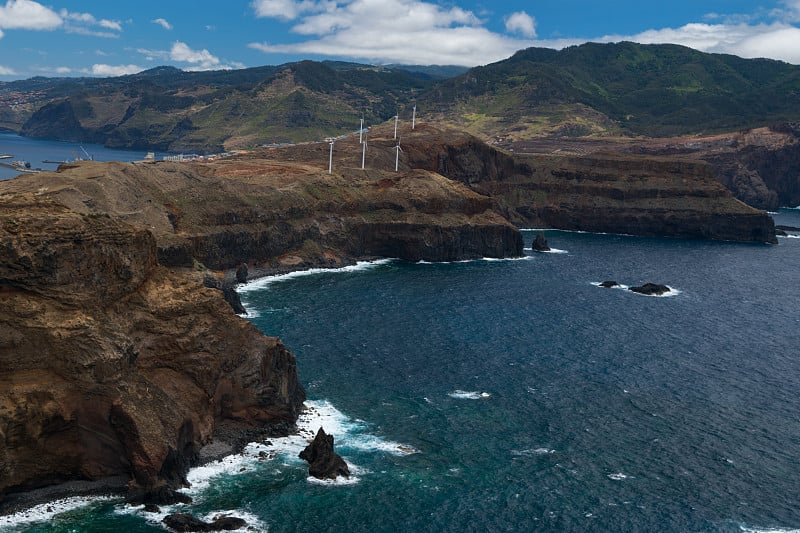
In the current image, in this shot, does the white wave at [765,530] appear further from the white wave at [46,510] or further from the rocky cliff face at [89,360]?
the white wave at [46,510]

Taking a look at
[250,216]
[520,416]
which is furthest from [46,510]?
[250,216]

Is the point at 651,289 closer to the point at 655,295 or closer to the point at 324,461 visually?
the point at 655,295

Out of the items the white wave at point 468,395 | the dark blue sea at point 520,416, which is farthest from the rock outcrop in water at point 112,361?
the white wave at point 468,395

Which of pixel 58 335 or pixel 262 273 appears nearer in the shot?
pixel 58 335

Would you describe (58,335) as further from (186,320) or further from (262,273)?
(262,273)

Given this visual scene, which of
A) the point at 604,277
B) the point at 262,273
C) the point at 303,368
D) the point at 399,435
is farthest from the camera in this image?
the point at 604,277

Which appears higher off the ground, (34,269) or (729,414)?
(34,269)

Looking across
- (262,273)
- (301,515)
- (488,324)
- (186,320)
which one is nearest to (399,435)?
(301,515)
